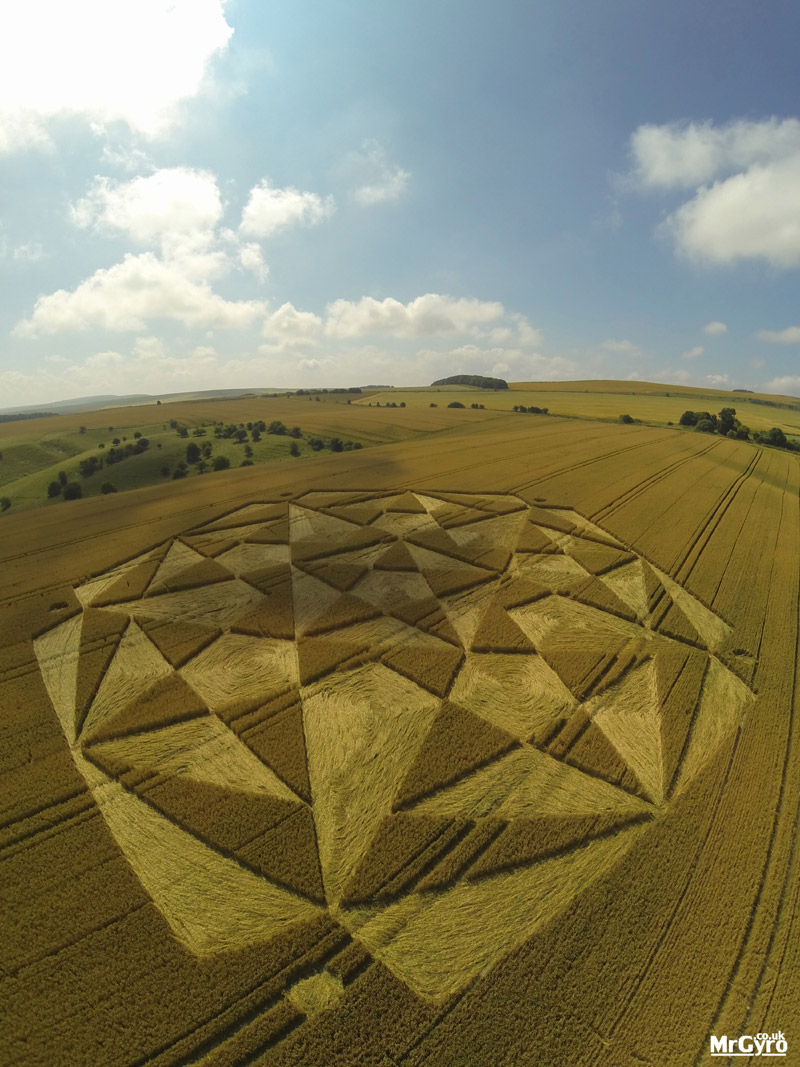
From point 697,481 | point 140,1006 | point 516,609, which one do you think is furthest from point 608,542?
point 140,1006

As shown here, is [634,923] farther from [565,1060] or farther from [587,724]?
[587,724]

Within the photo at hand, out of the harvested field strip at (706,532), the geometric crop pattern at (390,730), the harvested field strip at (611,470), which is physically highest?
the harvested field strip at (611,470)

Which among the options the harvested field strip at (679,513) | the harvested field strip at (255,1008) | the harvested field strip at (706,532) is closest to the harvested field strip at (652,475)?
the harvested field strip at (679,513)

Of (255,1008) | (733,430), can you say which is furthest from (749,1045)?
(733,430)

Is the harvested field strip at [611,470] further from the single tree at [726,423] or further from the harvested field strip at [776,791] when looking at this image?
the single tree at [726,423]

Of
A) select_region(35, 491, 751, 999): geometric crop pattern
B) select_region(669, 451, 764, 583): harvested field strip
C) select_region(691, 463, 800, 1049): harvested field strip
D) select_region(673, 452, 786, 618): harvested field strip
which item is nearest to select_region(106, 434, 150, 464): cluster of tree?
select_region(35, 491, 751, 999): geometric crop pattern

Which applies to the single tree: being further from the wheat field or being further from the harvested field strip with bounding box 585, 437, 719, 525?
the wheat field
